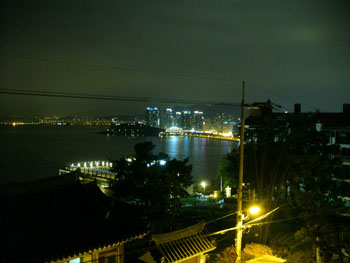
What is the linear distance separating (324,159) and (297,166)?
8.77 ft

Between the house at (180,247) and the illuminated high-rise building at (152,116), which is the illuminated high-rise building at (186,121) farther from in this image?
the house at (180,247)

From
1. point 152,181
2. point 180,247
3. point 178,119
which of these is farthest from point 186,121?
point 180,247

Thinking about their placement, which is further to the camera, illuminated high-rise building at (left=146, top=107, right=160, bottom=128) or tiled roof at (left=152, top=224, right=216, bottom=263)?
illuminated high-rise building at (left=146, top=107, right=160, bottom=128)

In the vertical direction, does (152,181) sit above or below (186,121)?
above

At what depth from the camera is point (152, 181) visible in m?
13.0

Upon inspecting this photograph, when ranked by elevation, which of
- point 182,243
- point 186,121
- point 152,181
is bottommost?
point 186,121

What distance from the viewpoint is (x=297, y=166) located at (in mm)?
11234

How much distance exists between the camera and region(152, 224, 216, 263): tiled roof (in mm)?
6133

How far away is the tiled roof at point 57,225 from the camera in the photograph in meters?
4.68

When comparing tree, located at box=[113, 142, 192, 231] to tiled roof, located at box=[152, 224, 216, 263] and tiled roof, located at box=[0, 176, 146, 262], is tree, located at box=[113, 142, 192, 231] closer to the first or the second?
tiled roof, located at box=[152, 224, 216, 263]

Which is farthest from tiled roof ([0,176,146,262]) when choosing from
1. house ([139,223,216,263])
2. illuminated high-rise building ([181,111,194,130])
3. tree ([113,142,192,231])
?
illuminated high-rise building ([181,111,194,130])

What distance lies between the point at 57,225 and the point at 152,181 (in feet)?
25.9

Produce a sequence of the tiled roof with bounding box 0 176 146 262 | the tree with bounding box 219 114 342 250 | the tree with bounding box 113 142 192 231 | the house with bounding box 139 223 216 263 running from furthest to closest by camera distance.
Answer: the tree with bounding box 113 142 192 231 < the tree with bounding box 219 114 342 250 < the house with bounding box 139 223 216 263 < the tiled roof with bounding box 0 176 146 262

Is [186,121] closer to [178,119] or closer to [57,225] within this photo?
[178,119]
